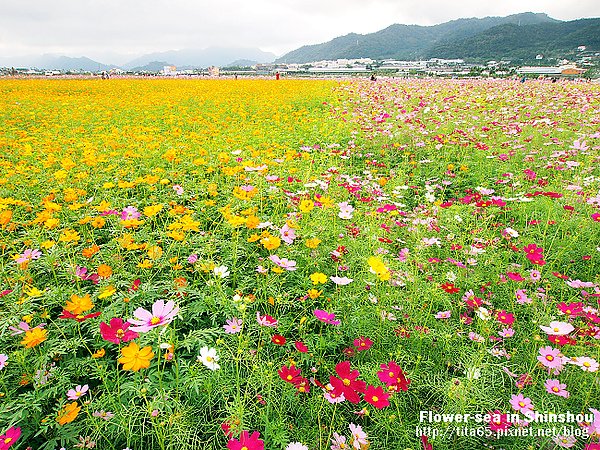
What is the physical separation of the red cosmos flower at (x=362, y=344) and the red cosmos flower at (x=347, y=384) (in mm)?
394

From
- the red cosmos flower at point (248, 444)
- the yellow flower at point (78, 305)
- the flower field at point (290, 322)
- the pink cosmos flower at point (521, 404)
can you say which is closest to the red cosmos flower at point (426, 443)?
the flower field at point (290, 322)

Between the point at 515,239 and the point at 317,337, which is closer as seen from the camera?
the point at 317,337

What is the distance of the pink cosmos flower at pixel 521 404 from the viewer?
1.31m

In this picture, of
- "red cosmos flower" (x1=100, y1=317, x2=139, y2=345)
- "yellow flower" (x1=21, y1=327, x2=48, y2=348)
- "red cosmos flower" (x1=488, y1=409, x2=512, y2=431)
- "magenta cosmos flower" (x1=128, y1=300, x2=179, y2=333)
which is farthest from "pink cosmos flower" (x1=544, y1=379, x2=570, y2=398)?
"yellow flower" (x1=21, y1=327, x2=48, y2=348)

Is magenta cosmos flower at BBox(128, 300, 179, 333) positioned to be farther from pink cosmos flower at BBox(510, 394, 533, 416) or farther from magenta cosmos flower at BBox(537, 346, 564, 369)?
magenta cosmos flower at BBox(537, 346, 564, 369)

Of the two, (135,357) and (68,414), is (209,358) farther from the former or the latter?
(68,414)

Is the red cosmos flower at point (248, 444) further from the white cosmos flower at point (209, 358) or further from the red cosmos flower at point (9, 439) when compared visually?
the red cosmos flower at point (9, 439)

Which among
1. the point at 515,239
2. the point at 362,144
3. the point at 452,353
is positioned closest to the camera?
the point at 452,353

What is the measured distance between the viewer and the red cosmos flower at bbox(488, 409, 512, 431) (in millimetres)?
1221

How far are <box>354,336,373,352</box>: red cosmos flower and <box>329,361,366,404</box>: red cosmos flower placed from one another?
0.39 metres

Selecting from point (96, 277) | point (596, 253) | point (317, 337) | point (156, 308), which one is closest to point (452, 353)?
point (317, 337)

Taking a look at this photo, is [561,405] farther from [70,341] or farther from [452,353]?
[70,341]

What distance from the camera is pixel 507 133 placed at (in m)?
5.36

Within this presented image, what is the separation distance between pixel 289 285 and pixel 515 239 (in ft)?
6.65
